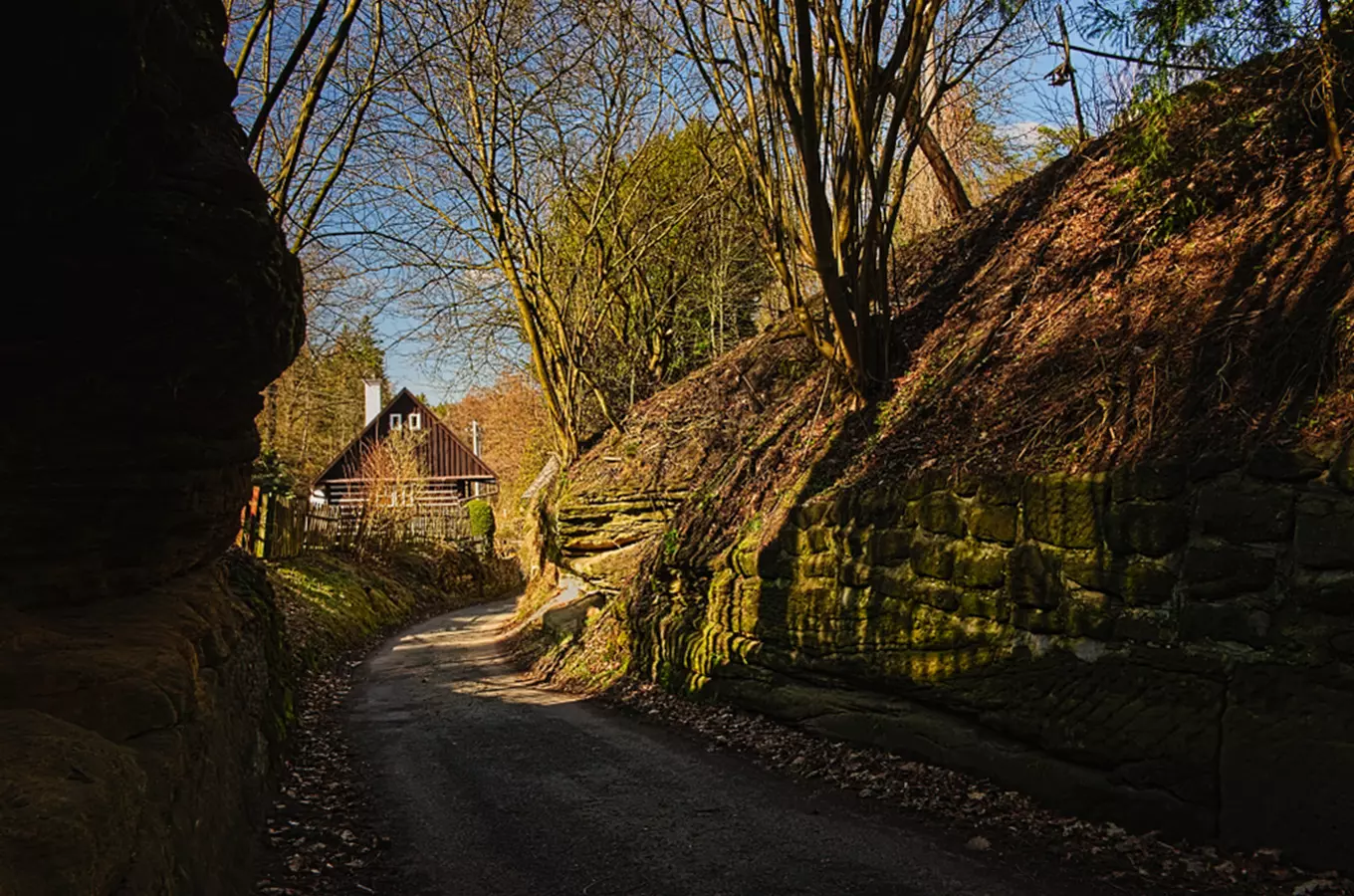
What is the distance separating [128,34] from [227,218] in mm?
932

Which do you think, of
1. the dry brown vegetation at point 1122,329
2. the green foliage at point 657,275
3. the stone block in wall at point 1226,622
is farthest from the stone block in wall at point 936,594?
the green foliage at point 657,275

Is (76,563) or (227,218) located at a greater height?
(227,218)

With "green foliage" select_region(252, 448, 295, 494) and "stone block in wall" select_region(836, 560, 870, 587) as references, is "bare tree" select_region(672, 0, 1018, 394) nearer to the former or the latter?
"stone block in wall" select_region(836, 560, 870, 587)

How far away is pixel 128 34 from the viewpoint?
110 inches

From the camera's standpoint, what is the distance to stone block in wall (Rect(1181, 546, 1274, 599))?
4527 mm

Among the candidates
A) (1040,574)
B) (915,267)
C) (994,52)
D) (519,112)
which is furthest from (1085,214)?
(519,112)

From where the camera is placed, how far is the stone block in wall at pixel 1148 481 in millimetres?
5027

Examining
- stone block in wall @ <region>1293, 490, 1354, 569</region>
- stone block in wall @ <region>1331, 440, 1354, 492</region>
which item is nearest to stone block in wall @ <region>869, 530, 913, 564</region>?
stone block in wall @ <region>1293, 490, 1354, 569</region>

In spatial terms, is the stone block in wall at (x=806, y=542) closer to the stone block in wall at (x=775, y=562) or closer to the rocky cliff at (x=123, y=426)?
the stone block in wall at (x=775, y=562)

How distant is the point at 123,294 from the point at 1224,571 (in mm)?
5278

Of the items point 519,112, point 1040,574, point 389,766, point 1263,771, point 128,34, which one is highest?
point 519,112

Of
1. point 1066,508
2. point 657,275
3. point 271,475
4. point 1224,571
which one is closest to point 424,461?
point 271,475

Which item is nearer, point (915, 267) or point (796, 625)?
point (796, 625)

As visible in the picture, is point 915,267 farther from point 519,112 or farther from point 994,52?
point 519,112
